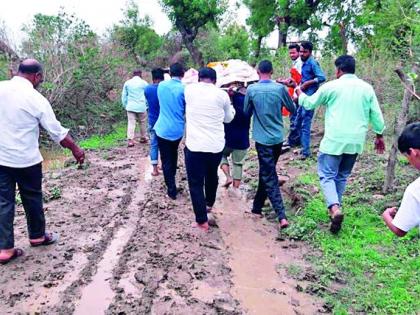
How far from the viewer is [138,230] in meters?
5.03

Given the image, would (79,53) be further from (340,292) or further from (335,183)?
(340,292)

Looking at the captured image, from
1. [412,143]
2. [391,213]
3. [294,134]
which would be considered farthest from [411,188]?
[294,134]

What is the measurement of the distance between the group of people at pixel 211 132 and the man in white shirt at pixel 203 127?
1cm

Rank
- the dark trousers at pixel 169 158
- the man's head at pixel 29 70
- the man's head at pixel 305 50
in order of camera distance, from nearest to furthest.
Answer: the man's head at pixel 29 70 → the dark trousers at pixel 169 158 → the man's head at pixel 305 50

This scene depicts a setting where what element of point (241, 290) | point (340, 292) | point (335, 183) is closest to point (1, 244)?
point (241, 290)

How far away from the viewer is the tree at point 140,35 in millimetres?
31772

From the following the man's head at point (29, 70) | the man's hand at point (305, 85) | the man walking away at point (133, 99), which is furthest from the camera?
the man walking away at point (133, 99)

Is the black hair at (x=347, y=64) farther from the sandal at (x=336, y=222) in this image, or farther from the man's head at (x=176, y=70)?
the man's head at (x=176, y=70)

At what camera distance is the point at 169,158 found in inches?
241

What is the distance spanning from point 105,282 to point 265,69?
2904 millimetres

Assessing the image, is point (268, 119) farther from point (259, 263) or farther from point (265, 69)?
point (259, 263)

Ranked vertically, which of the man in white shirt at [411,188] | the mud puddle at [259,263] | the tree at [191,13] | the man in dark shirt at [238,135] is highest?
the tree at [191,13]

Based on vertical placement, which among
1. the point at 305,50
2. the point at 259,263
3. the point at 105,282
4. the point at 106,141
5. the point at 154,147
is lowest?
the point at 106,141

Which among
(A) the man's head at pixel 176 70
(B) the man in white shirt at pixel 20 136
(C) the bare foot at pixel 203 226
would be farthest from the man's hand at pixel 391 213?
(A) the man's head at pixel 176 70
